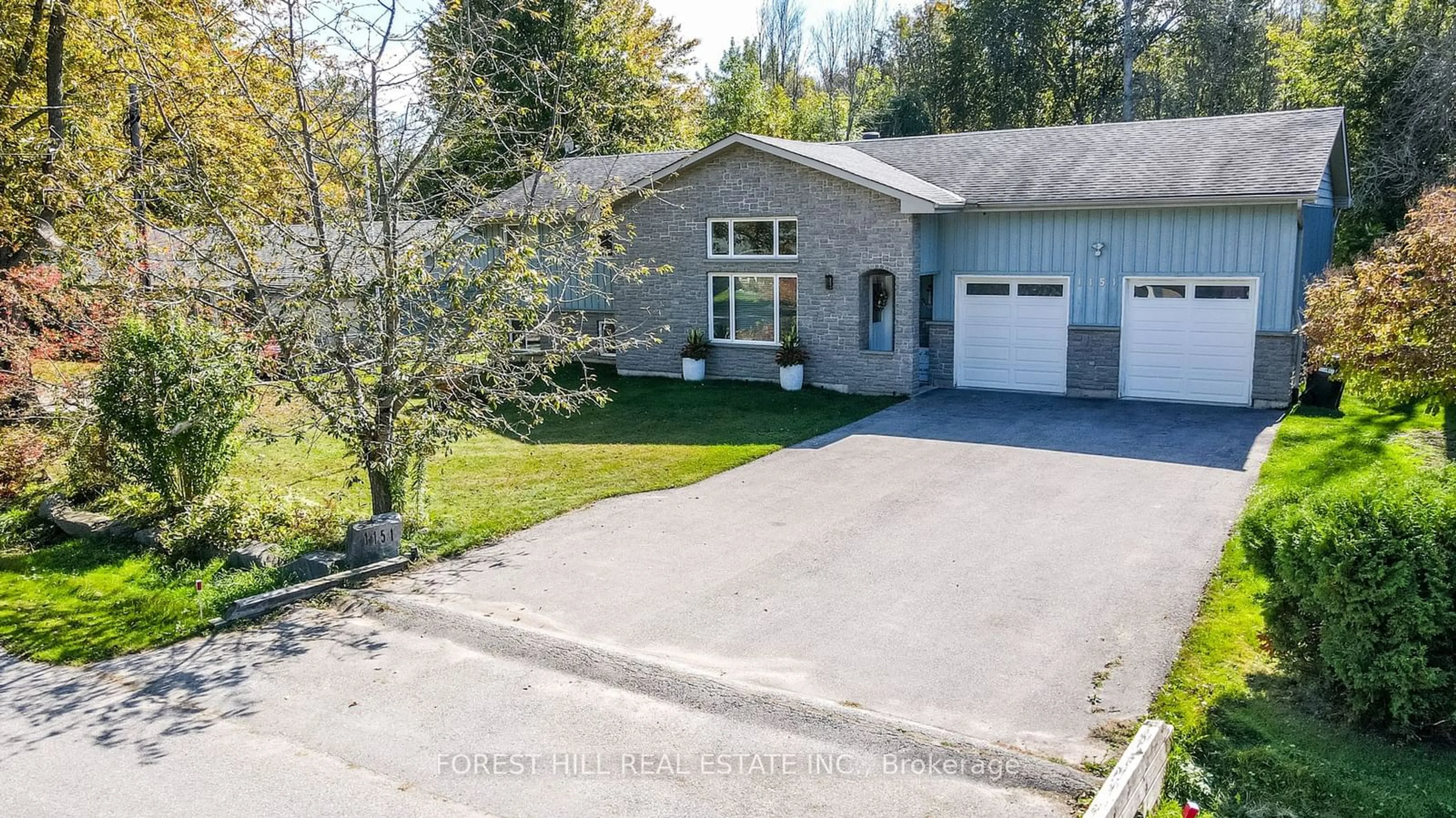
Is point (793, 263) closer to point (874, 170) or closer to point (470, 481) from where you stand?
point (874, 170)

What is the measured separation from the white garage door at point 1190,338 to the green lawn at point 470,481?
13.6 ft

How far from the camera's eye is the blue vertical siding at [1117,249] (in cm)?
1452

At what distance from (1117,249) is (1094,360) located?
1.86 metres

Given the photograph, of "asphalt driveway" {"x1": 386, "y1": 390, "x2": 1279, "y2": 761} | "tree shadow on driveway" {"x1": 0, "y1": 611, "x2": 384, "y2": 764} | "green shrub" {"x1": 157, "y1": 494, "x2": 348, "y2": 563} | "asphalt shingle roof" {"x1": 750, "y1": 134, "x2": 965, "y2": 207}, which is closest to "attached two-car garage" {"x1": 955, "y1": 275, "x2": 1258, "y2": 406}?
"asphalt shingle roof" {"x1": 750, "y1": 134, "x2": 965, "y2": 207}

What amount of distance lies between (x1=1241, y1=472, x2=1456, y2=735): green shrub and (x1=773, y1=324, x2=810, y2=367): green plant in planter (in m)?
12.0

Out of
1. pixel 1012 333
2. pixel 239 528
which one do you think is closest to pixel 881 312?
pixel 1012 333

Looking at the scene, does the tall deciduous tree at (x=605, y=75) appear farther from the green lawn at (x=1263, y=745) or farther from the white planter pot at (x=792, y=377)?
the green lawn at (x=1263, y=745)

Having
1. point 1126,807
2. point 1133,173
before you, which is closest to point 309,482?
point 1126,807

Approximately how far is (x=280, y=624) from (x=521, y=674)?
7.80 feet

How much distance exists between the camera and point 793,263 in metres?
17.4

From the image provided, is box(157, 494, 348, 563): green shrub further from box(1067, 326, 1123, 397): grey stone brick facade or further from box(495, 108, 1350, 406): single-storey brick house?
box(1067, 326, 1123, 397): grey stone brick facade

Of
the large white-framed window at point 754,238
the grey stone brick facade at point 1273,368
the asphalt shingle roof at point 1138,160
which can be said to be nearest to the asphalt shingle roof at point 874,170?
the asphalt shingle roof at point 1138,160

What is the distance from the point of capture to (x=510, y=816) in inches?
196

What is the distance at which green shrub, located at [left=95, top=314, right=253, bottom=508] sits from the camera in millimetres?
9688
